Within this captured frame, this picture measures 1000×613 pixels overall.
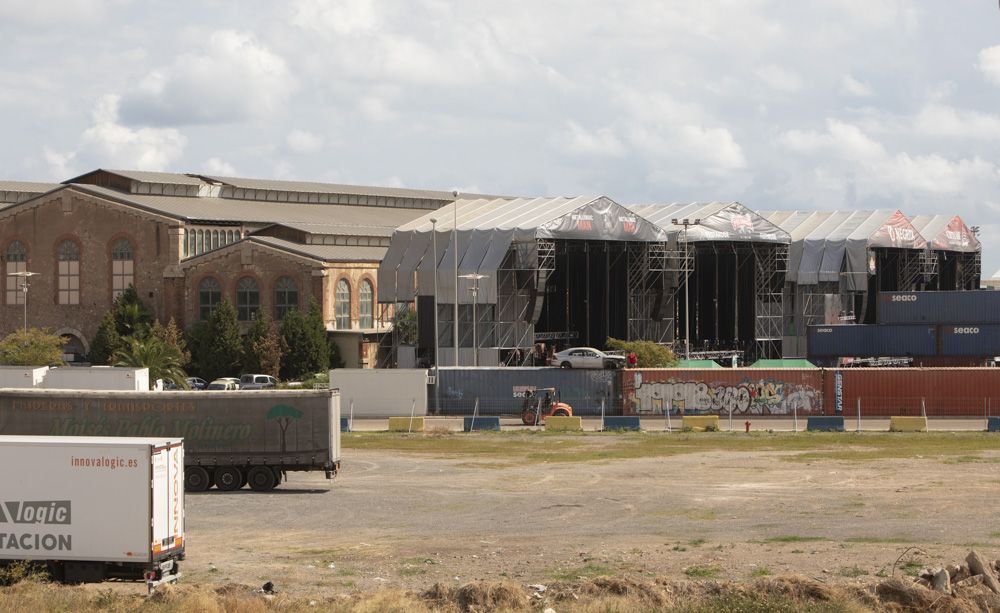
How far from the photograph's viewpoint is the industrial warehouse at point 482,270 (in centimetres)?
9269

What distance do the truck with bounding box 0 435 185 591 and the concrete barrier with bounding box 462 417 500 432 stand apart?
38.9 meters

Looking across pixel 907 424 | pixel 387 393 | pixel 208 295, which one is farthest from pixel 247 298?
pixel 907 424

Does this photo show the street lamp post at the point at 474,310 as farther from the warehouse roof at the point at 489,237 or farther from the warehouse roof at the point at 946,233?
the warehouse roof at the point at 946,233

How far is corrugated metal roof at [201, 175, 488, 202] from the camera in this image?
435ft

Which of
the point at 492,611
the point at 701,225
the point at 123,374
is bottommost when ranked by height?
the point at 492,611

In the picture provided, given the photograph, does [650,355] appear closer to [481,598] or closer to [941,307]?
[941,307]

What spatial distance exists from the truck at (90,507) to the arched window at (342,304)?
74853mm

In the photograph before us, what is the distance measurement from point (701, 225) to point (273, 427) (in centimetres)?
6288

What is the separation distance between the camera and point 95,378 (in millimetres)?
62969

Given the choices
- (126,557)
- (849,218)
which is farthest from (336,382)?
(849,218)

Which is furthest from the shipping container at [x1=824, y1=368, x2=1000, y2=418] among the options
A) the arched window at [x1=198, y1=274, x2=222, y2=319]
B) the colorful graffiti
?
the arched window at [x1=198, y1=274, x2=222, y2=319]

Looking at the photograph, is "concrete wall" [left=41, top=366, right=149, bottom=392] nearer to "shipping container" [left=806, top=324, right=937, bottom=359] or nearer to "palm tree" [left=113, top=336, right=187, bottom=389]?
"palm tree" [left=113, top=336, right=187, bottom=389]

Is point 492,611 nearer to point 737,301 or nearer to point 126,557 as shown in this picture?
point 126,557

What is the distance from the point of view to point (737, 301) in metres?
108
